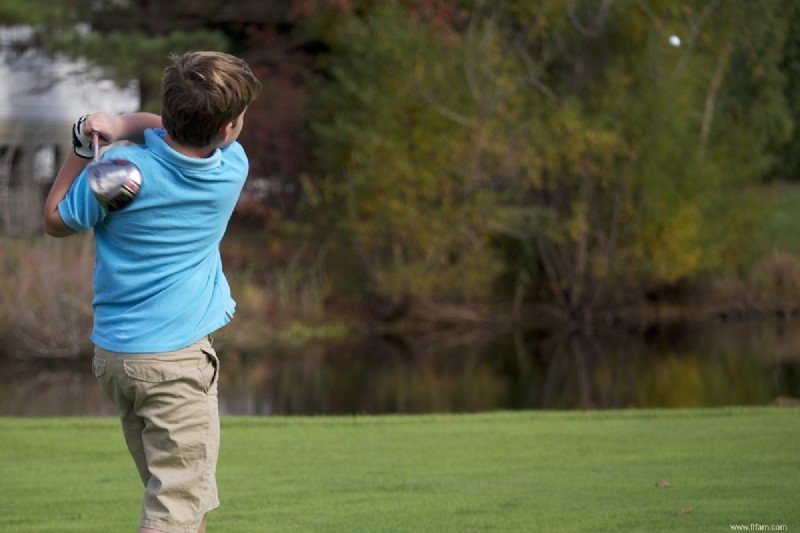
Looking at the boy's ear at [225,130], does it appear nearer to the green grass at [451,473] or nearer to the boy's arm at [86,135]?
the boy's arm at [86,135]

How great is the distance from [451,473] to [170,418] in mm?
3251

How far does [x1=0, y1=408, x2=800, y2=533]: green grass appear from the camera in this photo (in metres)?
5.41

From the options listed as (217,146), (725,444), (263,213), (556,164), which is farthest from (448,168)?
(217,146)

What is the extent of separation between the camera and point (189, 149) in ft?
11.6

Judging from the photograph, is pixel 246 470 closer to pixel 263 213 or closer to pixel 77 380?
pixel 77 380

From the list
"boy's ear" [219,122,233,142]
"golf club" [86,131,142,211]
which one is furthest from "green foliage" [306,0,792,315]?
"golf club" [86,131,142,211]

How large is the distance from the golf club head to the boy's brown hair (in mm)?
165

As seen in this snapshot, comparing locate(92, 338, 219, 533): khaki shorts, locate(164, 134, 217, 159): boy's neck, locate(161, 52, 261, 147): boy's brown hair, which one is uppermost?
locate(161, 52, 261, 147): boy's brown hair

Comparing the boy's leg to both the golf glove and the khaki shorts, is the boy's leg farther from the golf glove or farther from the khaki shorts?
the golf glove

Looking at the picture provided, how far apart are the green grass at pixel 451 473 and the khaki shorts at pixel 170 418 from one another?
1.71 meters

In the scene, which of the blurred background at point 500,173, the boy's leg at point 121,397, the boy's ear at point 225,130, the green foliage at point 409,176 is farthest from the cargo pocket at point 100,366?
the green foliage at point 409,176

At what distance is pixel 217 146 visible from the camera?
3562 mm

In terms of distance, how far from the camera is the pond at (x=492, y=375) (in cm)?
1382

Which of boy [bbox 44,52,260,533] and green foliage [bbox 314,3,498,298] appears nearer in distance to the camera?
boy [bbox 44,52,260,533]
